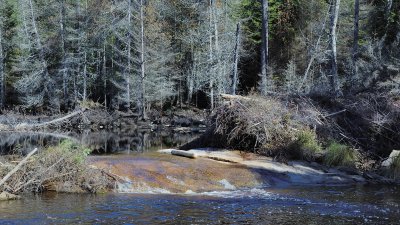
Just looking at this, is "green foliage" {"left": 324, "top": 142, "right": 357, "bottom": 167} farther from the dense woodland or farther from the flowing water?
the dense woodland

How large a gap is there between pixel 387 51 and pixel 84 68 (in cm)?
3124

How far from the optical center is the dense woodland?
46.2 meters

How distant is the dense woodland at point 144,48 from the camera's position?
46.2 metres

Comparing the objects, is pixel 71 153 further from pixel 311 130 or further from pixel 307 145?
pixel 311 130

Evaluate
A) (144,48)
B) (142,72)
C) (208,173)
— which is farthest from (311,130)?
(144,48)

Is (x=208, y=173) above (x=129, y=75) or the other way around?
the other way around

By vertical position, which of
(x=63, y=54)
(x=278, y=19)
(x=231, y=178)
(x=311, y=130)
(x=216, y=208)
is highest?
(x=278, y=19)

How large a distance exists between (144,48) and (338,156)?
3380cm

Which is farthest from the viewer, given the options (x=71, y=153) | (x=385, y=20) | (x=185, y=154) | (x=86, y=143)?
(x=385, y=20)

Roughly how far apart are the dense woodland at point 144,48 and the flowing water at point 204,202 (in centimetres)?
2779

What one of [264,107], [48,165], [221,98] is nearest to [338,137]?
[264,107]

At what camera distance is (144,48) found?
158 feet

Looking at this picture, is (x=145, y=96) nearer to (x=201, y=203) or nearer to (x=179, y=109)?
(x=179, y=109)

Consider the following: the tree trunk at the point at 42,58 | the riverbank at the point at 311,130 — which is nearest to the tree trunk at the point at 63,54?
the tree trunk at the point at 42,58
